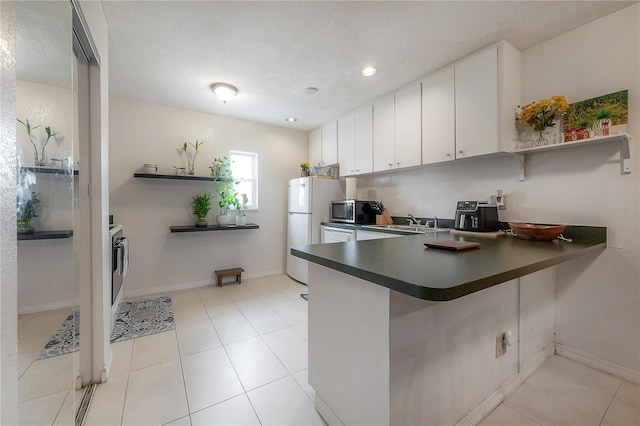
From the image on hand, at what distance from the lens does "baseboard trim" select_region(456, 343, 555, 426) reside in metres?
1.33

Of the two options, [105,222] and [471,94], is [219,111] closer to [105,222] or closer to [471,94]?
[105,222]

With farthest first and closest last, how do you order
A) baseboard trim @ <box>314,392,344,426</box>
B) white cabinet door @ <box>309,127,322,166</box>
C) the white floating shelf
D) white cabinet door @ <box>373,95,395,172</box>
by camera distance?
white cabinet door @ <box>309,127,322,166</box> → white cabinet door @ <box>373,95,395,172</box> → the white floating shelf → baseboard trim @ <box>314,392,344,426</box>

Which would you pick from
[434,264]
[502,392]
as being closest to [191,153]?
[434,264]

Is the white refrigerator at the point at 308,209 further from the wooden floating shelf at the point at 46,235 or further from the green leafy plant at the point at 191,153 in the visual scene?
the wooden floating shelf at the point at 46,235

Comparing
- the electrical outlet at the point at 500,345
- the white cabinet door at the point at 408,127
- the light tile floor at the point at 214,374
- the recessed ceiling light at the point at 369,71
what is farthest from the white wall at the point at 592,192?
the light tile floor at the point at 214,374

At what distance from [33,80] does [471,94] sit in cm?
272

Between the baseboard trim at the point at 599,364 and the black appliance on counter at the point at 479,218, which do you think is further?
the black appliance on counter at the point at 479,218

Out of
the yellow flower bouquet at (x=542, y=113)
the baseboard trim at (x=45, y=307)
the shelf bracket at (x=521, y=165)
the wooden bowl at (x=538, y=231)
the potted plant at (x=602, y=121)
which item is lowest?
the baseboard trim at (x=45, y=307)

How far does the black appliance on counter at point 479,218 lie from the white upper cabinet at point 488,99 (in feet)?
1.60

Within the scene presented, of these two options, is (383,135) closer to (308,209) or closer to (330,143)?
(330,143)

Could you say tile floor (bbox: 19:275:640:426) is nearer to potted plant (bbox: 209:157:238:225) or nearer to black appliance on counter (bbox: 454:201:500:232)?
black appliance on counter (bbox: 454:201:500:232)

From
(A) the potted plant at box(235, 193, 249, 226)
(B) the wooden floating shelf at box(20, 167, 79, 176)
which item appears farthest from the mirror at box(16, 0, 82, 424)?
(A) the potted plant at box(235, 193, 249, 226)

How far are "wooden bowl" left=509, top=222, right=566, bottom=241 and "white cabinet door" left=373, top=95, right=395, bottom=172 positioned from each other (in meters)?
1.45

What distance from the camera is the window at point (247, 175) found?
4027mm
